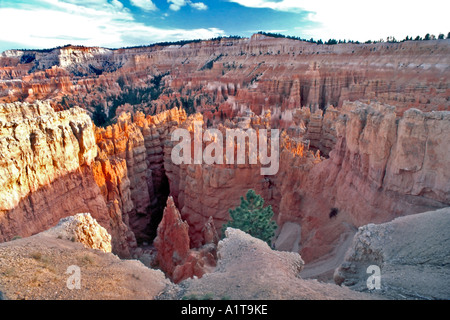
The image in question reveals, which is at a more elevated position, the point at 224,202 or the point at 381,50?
the point at 381,50

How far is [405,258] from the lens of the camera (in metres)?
7.52

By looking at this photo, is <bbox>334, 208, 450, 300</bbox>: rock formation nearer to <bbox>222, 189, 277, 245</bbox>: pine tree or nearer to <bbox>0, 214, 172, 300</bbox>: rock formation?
<bbox>0, 214, 172, 300</bbox>: rock formation

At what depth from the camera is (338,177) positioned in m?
16.1

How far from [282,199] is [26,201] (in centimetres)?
1418

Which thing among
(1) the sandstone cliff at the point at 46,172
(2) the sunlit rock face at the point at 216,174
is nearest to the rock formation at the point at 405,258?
(2) the sunlit rock face at the point at 216,174

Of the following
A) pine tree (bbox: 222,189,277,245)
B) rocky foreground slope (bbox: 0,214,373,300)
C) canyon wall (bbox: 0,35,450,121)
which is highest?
canyon wall (bbox: 0,35,450,121)

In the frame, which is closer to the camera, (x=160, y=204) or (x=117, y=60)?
(x=160, y=204)

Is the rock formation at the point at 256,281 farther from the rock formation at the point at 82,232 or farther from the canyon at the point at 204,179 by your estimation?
the rock formation at the point at 82,232

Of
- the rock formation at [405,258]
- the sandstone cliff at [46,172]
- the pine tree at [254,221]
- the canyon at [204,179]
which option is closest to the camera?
the rock formation at [405,258]

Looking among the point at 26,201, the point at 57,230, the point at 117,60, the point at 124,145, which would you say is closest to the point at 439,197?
the point at 57,230

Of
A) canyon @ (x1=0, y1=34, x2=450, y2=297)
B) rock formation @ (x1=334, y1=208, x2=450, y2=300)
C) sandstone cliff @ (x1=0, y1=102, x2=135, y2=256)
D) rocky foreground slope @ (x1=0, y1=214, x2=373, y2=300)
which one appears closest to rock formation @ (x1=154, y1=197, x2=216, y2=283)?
canyon @ (x1=0, y1=34, x2=450, y2=297)

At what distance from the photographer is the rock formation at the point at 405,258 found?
612 cm

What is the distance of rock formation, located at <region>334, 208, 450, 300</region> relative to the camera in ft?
20.1
